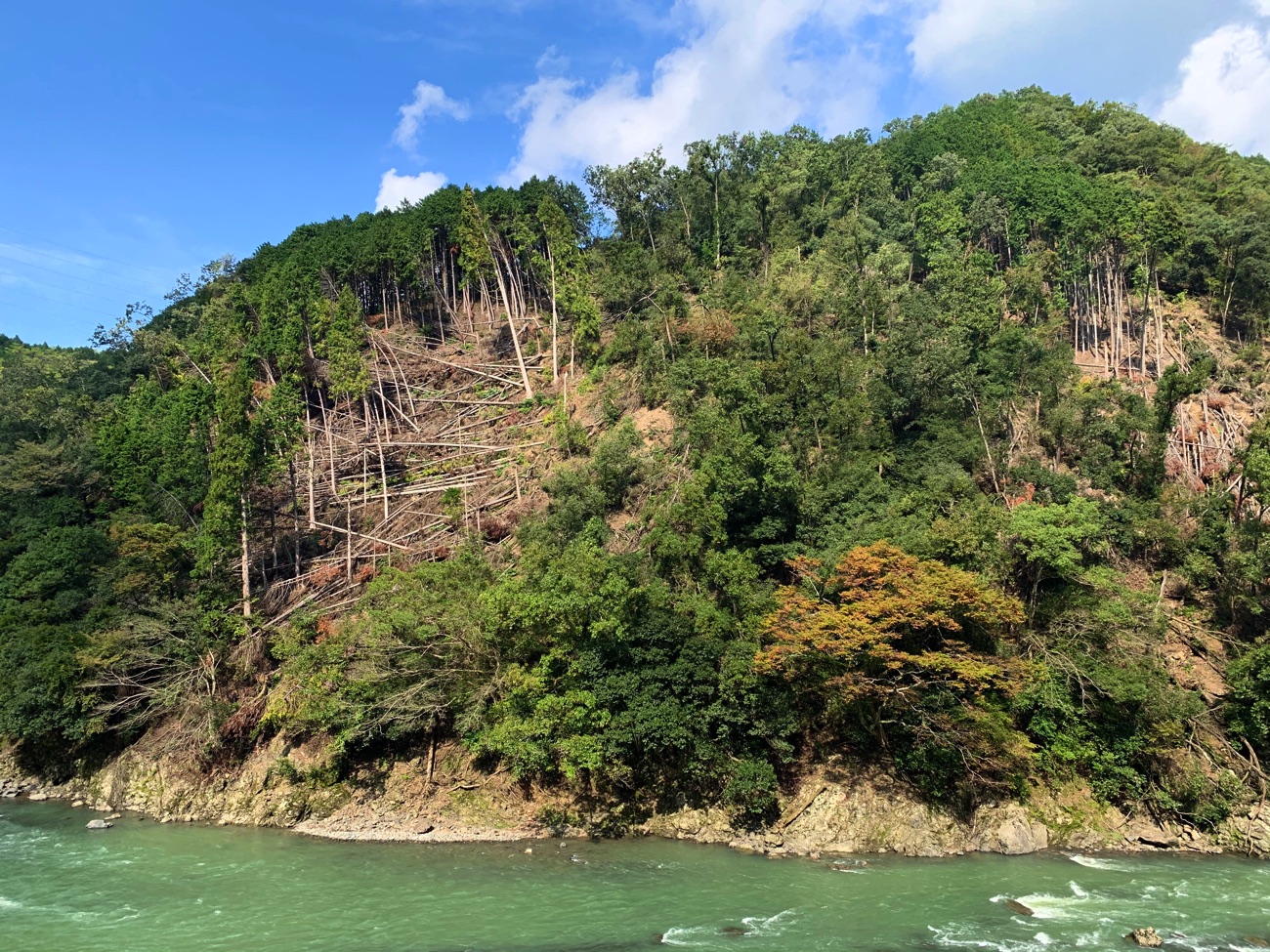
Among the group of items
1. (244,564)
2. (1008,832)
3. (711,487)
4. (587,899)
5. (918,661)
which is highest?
(711,487)

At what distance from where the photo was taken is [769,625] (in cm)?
2583

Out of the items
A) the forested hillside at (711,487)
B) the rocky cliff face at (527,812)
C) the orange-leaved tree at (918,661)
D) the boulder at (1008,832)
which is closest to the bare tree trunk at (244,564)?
the forested hillside at (711,487)

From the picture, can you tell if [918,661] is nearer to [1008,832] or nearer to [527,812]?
[1008,832]

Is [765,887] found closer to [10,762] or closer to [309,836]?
[309,836]

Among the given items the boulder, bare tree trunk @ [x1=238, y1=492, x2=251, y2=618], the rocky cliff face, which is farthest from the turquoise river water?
bare tree trunk @ [x1=238, y1=492, x2=251, y2=618]

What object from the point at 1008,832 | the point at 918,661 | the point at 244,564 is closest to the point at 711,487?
the point at 918,661

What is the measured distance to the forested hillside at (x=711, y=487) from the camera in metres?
25.3

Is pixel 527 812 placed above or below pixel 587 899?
above

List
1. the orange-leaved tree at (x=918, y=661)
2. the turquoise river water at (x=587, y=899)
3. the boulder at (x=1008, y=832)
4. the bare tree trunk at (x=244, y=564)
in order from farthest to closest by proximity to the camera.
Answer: the bare tree trunk at (x=244, y=564)
the orange-leaved tree at (x=918, y=661)
the boulder at (x=1008, y=832)
the turquoise river water at (x=587, y=899)

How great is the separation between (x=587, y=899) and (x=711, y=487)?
1615 centimetres

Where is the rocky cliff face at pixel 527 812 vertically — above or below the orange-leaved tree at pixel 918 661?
below

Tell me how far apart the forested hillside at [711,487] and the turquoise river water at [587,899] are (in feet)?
9.98

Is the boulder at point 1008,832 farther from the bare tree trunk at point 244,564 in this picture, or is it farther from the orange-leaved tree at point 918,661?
the bare tree trunk at point 244,564

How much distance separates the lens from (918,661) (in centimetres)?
2350
